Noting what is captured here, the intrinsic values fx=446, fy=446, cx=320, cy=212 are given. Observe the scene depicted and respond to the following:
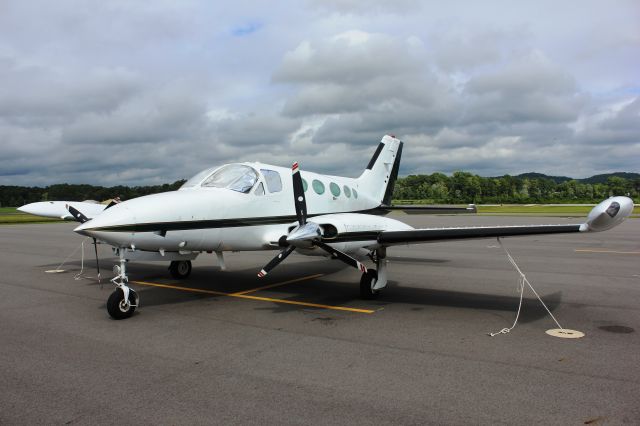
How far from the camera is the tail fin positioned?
582 inches

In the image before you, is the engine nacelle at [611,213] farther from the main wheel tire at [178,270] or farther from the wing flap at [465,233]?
the main wheel tire at [178,270]

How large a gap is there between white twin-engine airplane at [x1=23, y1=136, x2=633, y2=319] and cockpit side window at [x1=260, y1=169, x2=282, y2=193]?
0.02 m

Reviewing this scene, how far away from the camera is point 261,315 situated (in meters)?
8.02

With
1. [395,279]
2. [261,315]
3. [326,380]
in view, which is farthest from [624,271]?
[326,380]

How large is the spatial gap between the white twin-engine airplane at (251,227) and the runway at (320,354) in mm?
1020

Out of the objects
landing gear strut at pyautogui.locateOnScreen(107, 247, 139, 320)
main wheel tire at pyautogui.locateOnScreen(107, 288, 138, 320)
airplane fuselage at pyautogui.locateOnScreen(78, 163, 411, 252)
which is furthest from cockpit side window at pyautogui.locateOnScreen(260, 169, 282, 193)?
main wheel tire at pyautogui.locateOnScreen(107, 288, 138, 320)

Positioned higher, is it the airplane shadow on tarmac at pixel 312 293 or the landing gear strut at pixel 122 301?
the landing gear strut at pixel 122 301

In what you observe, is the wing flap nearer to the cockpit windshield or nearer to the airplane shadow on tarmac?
the airplane shadow on tarmac

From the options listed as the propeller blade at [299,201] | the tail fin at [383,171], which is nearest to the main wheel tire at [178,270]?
the propeller blade at [299,201]

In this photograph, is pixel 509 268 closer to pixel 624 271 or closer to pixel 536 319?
pixel 624 271

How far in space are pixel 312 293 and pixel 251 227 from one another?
2.17m

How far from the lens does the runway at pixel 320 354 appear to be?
13.7ft

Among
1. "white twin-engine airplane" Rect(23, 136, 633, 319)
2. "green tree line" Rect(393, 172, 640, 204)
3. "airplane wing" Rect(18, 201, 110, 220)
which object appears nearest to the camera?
"white twin-engine airplane" Rect(23, 136, 633, 319)

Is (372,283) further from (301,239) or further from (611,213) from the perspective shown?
(611,213)
